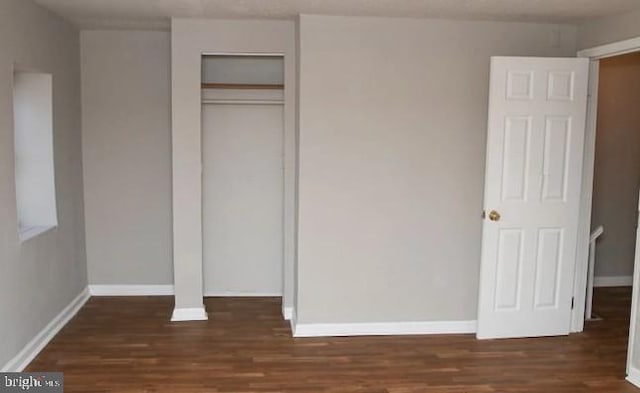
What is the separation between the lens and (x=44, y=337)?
13.3 feet

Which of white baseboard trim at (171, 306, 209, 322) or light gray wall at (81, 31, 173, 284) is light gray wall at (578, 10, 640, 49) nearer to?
light gray wall at (81, 31, 173, 284)

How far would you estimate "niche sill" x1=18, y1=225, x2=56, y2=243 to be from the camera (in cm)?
382

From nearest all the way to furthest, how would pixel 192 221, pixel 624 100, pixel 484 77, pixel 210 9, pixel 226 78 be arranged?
1. pixel 210 9
2. pixel 484 77
3. pixel 192 221
4. pixel 226 78
5. pixel 624 100

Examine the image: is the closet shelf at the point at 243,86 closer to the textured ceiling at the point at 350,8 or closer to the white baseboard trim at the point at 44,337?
the textured ceiling at the point at 350,8

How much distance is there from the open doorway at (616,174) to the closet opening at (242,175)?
3.04 m

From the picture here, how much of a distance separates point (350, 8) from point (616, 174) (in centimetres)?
341

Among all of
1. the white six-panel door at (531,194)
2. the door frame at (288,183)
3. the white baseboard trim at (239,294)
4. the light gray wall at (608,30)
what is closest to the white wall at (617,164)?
the light gray wall at (608,30)

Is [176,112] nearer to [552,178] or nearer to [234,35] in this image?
[234,35]

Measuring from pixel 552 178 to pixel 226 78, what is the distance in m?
2.82

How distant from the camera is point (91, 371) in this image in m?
3.61

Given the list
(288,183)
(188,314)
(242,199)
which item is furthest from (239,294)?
(288,183)

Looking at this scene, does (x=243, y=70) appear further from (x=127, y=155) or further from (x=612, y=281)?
(x=612, y=281)

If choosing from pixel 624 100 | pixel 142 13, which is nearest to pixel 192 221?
pixel 142 13

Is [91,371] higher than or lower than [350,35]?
lower
